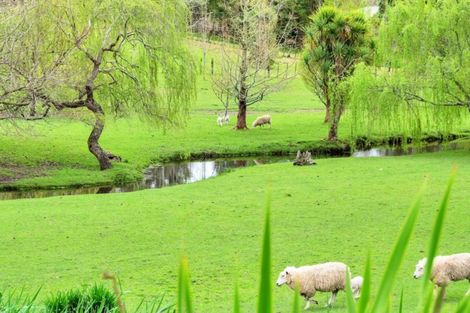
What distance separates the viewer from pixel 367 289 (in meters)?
1.20

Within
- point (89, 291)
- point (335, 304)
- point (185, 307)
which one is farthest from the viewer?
point (335, 304)

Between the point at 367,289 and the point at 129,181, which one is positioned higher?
the point at 367,289

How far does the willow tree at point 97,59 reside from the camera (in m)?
22.1

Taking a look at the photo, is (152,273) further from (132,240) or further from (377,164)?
(377,164)

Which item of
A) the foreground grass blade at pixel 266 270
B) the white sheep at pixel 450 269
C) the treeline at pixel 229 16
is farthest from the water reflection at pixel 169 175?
the treeline at pixel 229 16

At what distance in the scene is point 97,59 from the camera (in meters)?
23.8

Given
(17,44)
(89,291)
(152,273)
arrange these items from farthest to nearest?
(17,44) < (152,273) < (89,291)

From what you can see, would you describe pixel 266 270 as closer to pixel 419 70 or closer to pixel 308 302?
pixel 308 302

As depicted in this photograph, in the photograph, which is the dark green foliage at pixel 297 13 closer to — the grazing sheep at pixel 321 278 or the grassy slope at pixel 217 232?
the grassy slope at pixel 217 232

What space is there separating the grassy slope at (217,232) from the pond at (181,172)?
A: 3.07 metres

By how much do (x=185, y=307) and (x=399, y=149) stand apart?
30.2 metres

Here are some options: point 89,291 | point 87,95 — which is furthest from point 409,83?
point 89,291

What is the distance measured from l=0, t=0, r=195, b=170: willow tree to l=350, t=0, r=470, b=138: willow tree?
650 centimetres

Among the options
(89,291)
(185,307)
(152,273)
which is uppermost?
(185,307)
